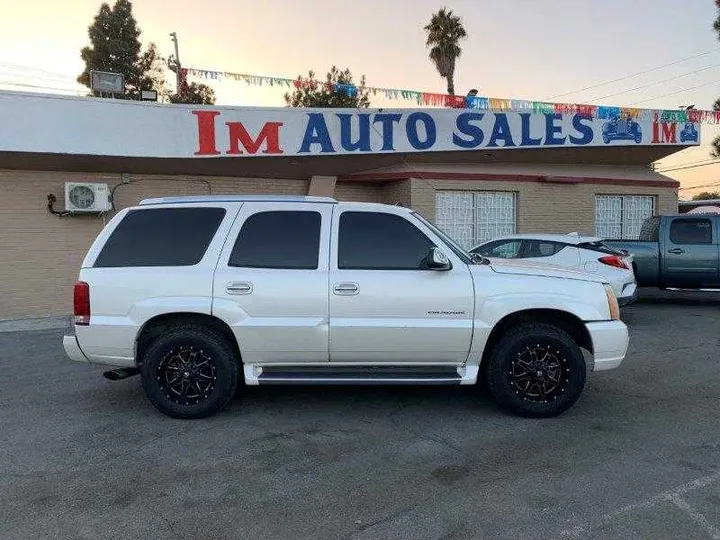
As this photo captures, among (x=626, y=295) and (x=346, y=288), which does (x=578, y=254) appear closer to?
(x=626, y=295)

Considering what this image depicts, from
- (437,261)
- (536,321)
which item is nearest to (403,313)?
(437,261)

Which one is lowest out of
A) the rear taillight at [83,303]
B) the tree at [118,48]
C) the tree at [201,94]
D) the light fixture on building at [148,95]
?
the rear taillight at [83,303]

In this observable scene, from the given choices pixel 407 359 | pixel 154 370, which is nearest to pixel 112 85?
pixel 154 370

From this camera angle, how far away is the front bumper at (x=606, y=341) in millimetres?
5031

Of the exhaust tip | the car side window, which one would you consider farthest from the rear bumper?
the exhaust tip

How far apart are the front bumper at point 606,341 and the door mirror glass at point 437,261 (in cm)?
137

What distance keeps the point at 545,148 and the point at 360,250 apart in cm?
1014

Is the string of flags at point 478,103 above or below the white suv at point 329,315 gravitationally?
above

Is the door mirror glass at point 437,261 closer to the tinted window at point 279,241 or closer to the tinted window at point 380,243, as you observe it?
the tinted window at point 380,243

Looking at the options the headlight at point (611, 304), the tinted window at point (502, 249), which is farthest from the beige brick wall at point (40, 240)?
the headlight at point (611, 304)

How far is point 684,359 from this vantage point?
727cm

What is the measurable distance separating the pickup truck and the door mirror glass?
793cm

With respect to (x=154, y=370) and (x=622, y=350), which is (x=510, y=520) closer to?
(x=622, y=350)

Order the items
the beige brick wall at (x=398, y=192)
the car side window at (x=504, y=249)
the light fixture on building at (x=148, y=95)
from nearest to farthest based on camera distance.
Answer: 1. the car side window at (x=504, y=249)
2. the light fixture on building at (x=148, y=95)
3. the beige brick wall at (x=398, y=192)
